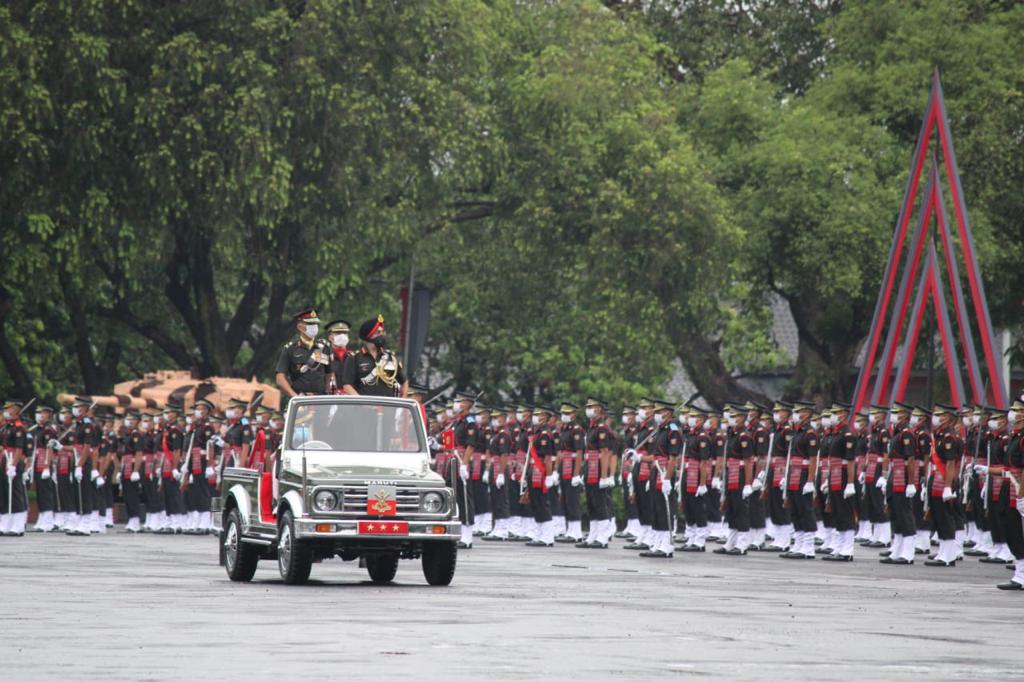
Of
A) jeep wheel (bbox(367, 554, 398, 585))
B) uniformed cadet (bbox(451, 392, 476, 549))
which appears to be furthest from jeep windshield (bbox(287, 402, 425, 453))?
uniformed cadet (bbox(451, 392, 476, 549))

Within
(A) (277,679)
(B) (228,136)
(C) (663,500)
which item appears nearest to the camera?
(A) (277,679)

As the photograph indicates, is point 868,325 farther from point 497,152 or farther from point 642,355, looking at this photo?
point 497,152

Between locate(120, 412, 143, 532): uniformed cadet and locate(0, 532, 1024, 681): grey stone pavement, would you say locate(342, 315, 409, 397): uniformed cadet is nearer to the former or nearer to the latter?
locate(0, 532, 1024, 681): grey stone pavement

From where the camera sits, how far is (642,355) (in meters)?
50.2

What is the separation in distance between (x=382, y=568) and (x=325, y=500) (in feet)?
6.74

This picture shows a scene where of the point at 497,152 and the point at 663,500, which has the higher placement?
the point at 497,152

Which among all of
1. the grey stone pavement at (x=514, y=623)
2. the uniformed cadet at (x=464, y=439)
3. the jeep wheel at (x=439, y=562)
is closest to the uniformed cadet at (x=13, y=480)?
the uniformed cadet at (x=464, y=439)

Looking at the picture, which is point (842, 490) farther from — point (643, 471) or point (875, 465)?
point (643, 471)

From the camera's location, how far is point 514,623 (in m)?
16.8

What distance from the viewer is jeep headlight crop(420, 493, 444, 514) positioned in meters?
21.2

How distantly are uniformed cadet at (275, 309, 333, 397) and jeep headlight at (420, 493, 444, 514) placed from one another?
2600mm

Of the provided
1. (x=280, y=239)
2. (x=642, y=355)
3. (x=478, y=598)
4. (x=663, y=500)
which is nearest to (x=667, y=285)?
(x=642, y=355)

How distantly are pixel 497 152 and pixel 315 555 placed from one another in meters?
24.6

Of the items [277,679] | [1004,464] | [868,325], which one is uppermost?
[868,325]
